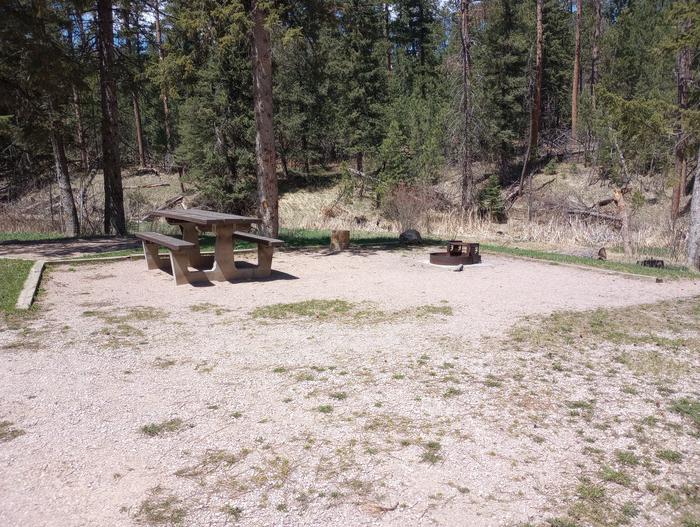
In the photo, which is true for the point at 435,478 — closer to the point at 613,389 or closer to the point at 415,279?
the point at 613,389

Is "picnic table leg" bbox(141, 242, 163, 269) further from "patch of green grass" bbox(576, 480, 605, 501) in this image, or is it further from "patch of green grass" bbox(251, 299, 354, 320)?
"patch of green grass" bbox(576, 480, 605, 501)

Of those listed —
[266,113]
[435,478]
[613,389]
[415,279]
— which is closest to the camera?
[435,478]

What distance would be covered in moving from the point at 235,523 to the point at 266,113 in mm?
9734

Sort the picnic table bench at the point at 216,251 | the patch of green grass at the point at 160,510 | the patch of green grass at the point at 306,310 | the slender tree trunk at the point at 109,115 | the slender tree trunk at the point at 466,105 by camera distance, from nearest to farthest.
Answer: the patch of green grass at the point at 160,510, the patch of green grass at the point at 306,310, the picnic table bench at the point at 216,251, the slender tree trunk at the point at 109,115, the slender tree trunk at the point at 466,105

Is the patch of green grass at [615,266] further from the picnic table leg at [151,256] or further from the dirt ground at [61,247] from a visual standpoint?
the dirt ground at [61,247]

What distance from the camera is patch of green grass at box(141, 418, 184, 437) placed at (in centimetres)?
318

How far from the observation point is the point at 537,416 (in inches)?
135

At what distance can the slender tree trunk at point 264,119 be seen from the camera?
10.8 metres

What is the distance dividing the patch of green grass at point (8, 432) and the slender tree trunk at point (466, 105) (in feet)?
55.0

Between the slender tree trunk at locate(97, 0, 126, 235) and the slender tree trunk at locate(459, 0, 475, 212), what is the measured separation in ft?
36.4

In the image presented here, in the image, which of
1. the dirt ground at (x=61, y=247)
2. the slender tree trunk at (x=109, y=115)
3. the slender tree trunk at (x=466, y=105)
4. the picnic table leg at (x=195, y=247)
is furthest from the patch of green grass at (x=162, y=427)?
the slender tree trunk at (x=466, y=105)

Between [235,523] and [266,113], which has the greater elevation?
[266,113]

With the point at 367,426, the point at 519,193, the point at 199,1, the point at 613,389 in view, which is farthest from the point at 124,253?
the point at 519,193

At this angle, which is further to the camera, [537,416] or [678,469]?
[537,416]
